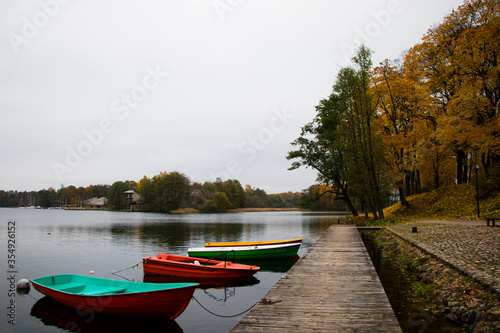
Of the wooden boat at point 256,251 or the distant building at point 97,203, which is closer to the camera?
the wooden boat at point 256,251

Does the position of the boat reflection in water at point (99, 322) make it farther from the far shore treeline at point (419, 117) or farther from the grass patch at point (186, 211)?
the grass patch at point (186, 211)

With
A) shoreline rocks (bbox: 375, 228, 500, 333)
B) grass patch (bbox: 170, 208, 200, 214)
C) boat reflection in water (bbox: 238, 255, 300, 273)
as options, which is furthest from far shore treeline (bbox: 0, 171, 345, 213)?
shoreline rocks (bbox: 375, 228, 500, 333)

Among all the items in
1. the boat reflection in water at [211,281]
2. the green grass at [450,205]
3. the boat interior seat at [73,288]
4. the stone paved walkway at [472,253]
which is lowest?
the boat reflection in water at [211,281]

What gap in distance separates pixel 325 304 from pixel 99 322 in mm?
6803

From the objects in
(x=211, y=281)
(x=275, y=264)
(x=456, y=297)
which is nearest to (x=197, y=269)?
(x=211, y=281)

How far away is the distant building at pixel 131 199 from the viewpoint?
13538 centimetres

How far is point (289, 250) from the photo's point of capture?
65.3 feet

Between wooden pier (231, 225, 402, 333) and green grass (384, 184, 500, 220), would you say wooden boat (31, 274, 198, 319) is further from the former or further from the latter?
green grass (384, 184, 500, 220)

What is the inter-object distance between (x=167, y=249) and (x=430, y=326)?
20.3 metres

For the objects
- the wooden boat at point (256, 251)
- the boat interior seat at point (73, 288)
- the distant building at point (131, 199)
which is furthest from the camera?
the distant building at point (131, 199)

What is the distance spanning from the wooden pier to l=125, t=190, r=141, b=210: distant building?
134354 mm

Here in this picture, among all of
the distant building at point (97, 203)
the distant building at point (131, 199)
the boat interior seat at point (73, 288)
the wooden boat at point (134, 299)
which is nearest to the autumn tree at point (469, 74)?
the wooden boat at point (134, 299)

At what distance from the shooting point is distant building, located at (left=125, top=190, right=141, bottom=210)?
444ft

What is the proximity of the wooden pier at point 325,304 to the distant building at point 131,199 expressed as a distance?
134 meters
